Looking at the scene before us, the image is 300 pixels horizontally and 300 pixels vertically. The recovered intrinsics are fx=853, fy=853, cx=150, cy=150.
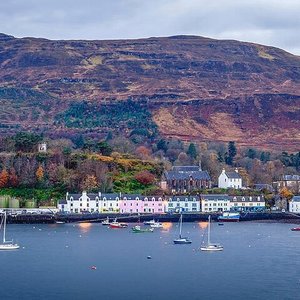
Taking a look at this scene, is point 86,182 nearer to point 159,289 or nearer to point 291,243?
point 291,243

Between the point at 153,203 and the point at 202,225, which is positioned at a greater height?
the point at 153,203

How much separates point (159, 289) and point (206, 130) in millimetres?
138730

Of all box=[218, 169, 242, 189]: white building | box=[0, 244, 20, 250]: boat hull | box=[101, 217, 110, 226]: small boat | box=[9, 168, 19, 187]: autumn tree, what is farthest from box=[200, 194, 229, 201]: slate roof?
box=[0, 244, 20, 250]: boat hull

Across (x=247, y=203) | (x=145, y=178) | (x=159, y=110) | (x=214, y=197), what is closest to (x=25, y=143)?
(x=145, y=178)

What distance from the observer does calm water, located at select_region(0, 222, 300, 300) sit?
41.9m

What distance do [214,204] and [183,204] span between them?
3375mm

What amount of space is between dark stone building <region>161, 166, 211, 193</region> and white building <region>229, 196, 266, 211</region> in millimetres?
6409

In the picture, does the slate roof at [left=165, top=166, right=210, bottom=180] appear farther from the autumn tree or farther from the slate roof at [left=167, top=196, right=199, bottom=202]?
the autumn tree

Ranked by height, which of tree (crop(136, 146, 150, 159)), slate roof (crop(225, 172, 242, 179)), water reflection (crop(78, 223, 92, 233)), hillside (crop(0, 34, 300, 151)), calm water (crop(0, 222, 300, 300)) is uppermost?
hillside (crop(0, 34, 300, 151))

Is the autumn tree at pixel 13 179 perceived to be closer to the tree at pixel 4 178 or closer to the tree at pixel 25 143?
the tree at pixel 4 178

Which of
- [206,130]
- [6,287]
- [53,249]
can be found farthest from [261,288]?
[206,130]

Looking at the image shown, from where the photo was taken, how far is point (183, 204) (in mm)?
92750

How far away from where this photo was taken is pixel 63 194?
91938 millimetres

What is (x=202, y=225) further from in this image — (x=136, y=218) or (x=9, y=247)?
(x=9, y=247)
